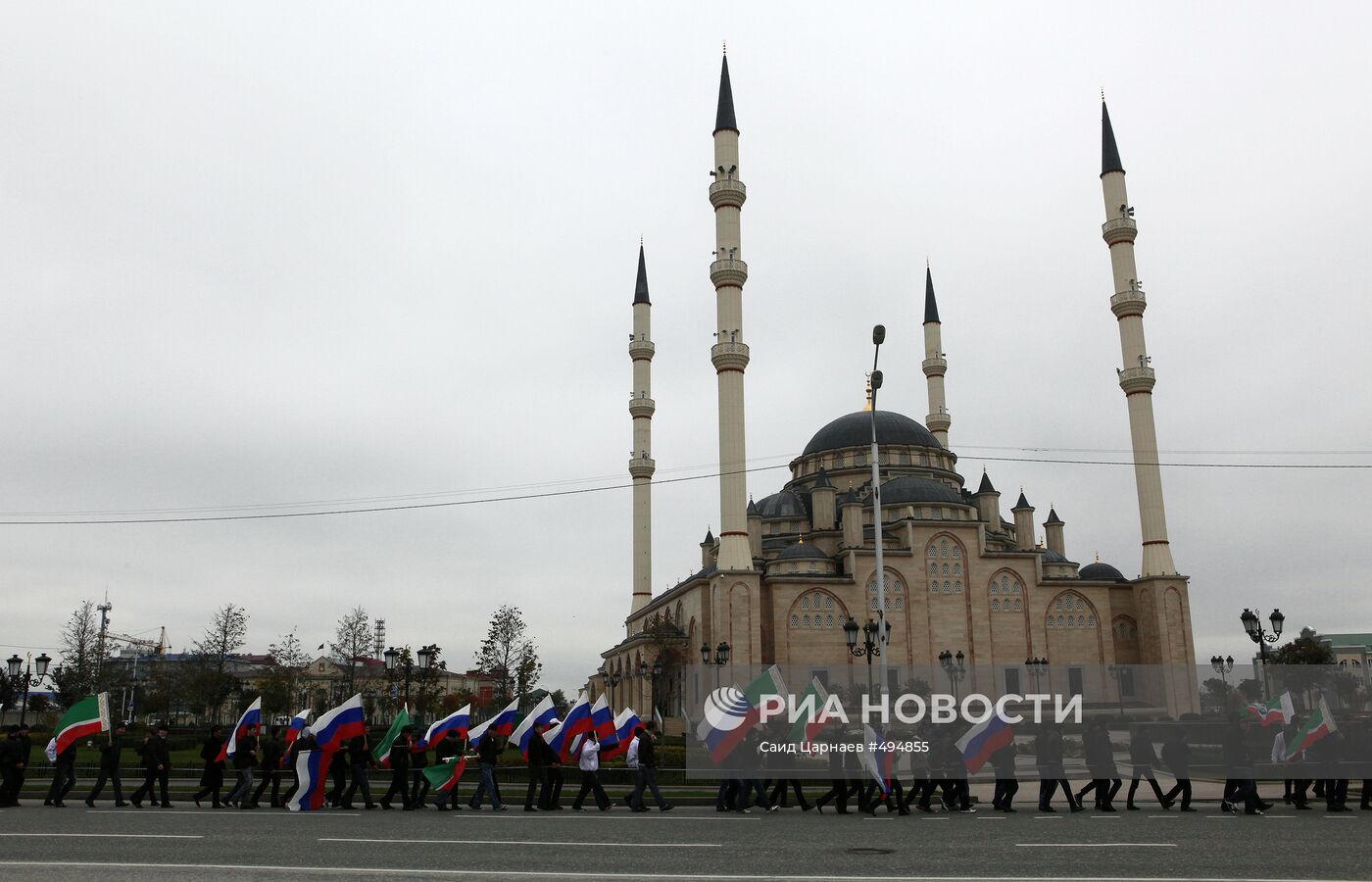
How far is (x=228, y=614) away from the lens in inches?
2234

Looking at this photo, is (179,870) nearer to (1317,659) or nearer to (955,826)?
(955,826)

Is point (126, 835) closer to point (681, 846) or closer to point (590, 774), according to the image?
point (681, 846)

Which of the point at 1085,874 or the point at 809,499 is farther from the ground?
the point at 809,499

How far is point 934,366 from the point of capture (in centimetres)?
7600

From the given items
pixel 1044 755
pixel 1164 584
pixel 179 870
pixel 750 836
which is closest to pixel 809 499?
pixel 1164 584

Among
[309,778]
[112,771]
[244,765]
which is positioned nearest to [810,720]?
[309,778]

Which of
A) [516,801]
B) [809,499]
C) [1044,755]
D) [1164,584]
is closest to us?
[1044,755]

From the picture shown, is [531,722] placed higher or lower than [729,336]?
lower

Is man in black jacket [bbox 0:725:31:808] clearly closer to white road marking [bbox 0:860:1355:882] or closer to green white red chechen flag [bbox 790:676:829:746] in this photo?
white road marking [bbox 0:860:1355:882]

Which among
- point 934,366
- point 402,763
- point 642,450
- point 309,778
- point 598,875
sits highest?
point 934,366

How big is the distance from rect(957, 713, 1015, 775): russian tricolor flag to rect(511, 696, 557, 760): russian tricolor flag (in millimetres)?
7458

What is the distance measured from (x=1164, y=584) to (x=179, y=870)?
55863 mm

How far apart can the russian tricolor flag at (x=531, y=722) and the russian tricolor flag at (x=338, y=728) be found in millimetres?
2744

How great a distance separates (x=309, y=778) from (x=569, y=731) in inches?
178
